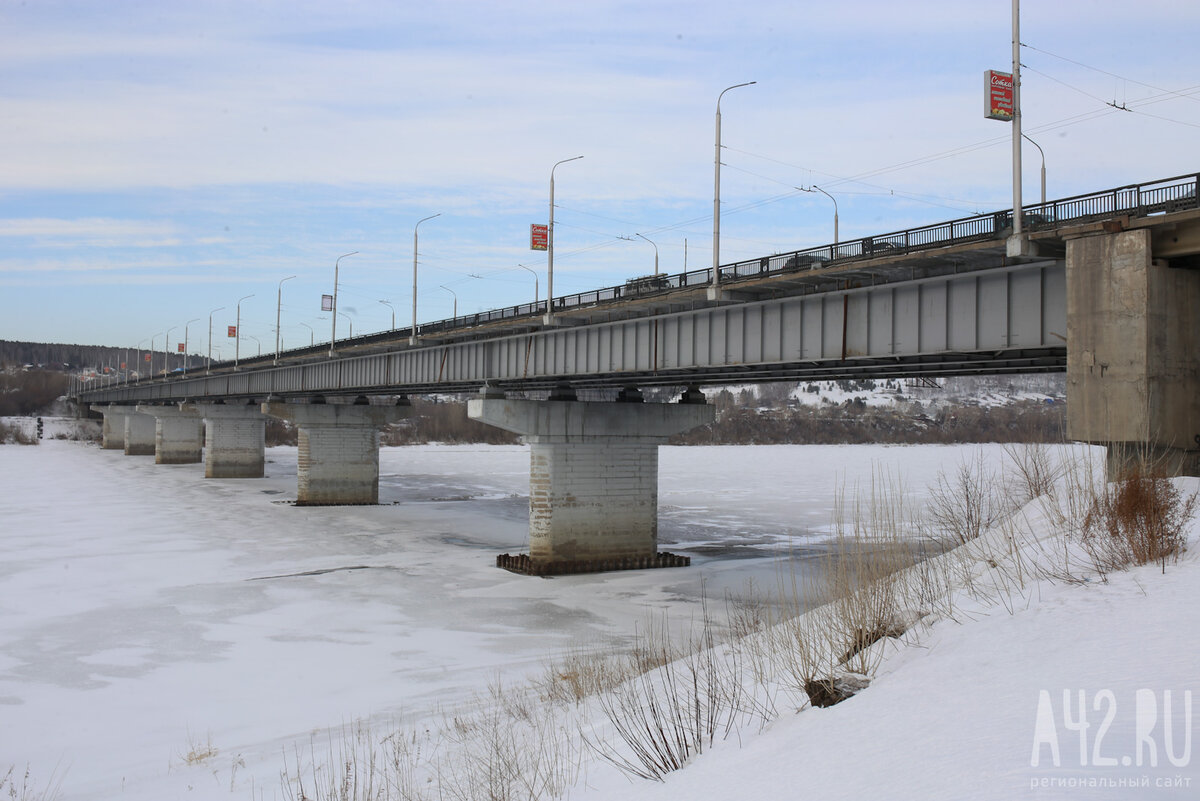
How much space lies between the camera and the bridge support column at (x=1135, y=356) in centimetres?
1499

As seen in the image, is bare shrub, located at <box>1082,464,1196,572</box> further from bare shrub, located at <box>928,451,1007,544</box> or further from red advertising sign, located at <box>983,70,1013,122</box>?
red advertising sign, located at <box>983,70,1013,122</box>

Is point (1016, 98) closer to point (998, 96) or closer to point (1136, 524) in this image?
point (998, 96)

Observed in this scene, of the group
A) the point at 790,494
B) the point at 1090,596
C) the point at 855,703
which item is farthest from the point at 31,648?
the point at 790,494

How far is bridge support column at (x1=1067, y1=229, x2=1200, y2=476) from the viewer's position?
49.2 ft

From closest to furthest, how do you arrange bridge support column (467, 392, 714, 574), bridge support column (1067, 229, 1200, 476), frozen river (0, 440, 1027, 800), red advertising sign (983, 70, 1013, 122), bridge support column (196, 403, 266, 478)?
frozen river (0, 440, 1027, 800)
bridge support column (1067, 229, 1200, 476)
red advertising sign (983, 70, 1013, 122)
bridge support column (467, 392, 714, 574)
bridge support column (196, 403, 266, 478)

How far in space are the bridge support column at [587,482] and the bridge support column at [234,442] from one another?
175 feet

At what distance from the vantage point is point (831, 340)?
965 inches

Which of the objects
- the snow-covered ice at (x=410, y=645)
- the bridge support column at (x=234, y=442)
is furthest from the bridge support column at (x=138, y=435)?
the snow-covered ice at (x=410, y=645)

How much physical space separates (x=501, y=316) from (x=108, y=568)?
57.5 ft

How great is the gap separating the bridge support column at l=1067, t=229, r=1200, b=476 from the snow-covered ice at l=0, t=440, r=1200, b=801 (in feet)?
15.1

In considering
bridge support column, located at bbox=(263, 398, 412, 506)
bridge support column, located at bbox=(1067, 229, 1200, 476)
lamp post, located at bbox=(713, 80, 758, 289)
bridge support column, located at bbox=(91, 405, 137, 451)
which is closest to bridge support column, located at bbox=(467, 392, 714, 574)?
lamp post, located at bbox=(713, 80, 758, 289)

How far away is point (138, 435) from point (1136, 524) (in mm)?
132095

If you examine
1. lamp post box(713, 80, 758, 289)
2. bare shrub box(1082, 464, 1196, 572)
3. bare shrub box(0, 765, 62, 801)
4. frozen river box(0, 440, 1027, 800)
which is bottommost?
frozen river box(0, 440, 1027, 800)

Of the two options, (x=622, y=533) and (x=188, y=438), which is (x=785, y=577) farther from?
(x=188, y=438)
